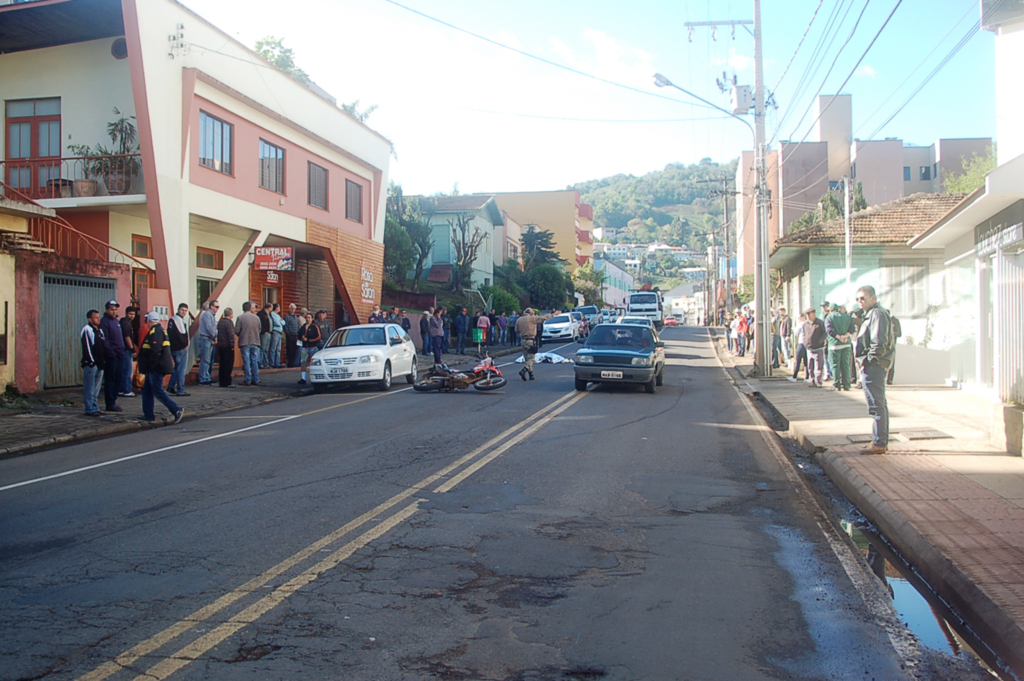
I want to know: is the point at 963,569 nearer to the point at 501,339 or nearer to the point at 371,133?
the point at 371,133

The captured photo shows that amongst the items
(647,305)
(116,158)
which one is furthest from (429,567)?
(647,305)

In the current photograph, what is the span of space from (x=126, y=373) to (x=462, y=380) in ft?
21.3

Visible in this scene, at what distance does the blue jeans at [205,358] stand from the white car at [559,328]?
81.5 feet

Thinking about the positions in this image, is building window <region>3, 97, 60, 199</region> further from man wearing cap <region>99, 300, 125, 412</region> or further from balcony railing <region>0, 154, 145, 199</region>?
man wearing cap <region>99, 300, 125, 412</region>

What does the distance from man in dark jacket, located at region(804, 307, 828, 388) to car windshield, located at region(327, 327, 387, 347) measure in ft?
32.5

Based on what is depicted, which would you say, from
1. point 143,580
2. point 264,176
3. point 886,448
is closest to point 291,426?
point 143,580

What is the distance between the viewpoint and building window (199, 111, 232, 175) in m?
20.6

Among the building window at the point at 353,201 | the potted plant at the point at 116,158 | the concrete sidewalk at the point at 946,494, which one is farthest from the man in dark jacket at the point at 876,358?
the building window at the point at 353,201

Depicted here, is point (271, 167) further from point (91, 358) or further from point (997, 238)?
point (997, 238)

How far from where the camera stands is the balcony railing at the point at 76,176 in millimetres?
19266

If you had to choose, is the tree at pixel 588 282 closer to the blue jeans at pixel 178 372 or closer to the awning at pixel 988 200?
the blue jeans at pixel 178 372

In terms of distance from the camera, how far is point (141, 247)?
69.7 ft

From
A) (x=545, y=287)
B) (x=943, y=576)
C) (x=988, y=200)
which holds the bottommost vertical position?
(x=943, y=576)

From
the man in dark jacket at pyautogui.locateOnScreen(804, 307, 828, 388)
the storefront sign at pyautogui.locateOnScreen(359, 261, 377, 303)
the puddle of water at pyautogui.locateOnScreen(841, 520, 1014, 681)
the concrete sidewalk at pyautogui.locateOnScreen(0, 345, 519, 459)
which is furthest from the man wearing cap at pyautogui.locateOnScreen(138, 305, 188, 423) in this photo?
the storefront sign at pyautogui.locateOnScreen(359, 261, 377, 303)
